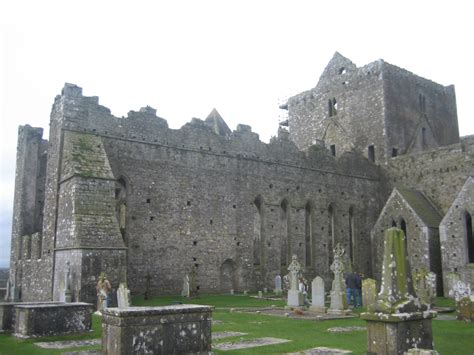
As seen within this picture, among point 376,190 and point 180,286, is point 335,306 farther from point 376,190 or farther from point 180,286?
point 376,190

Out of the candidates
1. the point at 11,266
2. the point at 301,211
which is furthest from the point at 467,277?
the point at 11,266

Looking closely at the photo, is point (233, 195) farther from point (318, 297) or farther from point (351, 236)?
point (351, 236)

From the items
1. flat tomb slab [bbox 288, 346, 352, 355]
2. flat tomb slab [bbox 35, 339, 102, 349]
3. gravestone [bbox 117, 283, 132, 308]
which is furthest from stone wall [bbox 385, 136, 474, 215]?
flat tomb slab [bbox 35, 339, 102, 349]

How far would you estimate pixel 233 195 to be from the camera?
23.8 metres

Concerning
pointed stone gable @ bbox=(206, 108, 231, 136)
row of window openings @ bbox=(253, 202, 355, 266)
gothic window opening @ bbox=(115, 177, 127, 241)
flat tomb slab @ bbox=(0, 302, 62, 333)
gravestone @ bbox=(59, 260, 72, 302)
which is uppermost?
pointed stone gable @ bbox=(206, 108, 231, 136)

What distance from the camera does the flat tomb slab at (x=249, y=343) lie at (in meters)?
9.23

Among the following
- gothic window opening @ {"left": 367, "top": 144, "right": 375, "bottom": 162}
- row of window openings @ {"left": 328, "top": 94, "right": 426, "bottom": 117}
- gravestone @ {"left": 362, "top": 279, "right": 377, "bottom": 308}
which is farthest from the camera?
row of window openings @ {"left": 328, "top": 94, "right": 426, "bottom": 117}

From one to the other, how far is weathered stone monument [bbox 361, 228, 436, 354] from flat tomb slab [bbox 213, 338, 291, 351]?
8.18 ft

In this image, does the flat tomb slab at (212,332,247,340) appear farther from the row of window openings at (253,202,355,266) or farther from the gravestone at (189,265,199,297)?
the row of window openings at (253,202,355,266)

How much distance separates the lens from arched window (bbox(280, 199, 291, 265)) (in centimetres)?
2539

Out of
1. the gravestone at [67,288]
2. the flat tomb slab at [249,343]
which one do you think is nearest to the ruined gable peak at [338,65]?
the gravestone at [67,288]

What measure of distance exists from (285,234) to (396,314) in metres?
18.8

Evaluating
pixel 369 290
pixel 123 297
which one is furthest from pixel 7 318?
pixel 369 290

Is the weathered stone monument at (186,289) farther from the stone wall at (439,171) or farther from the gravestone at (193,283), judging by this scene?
the stone wall at (439,171)
